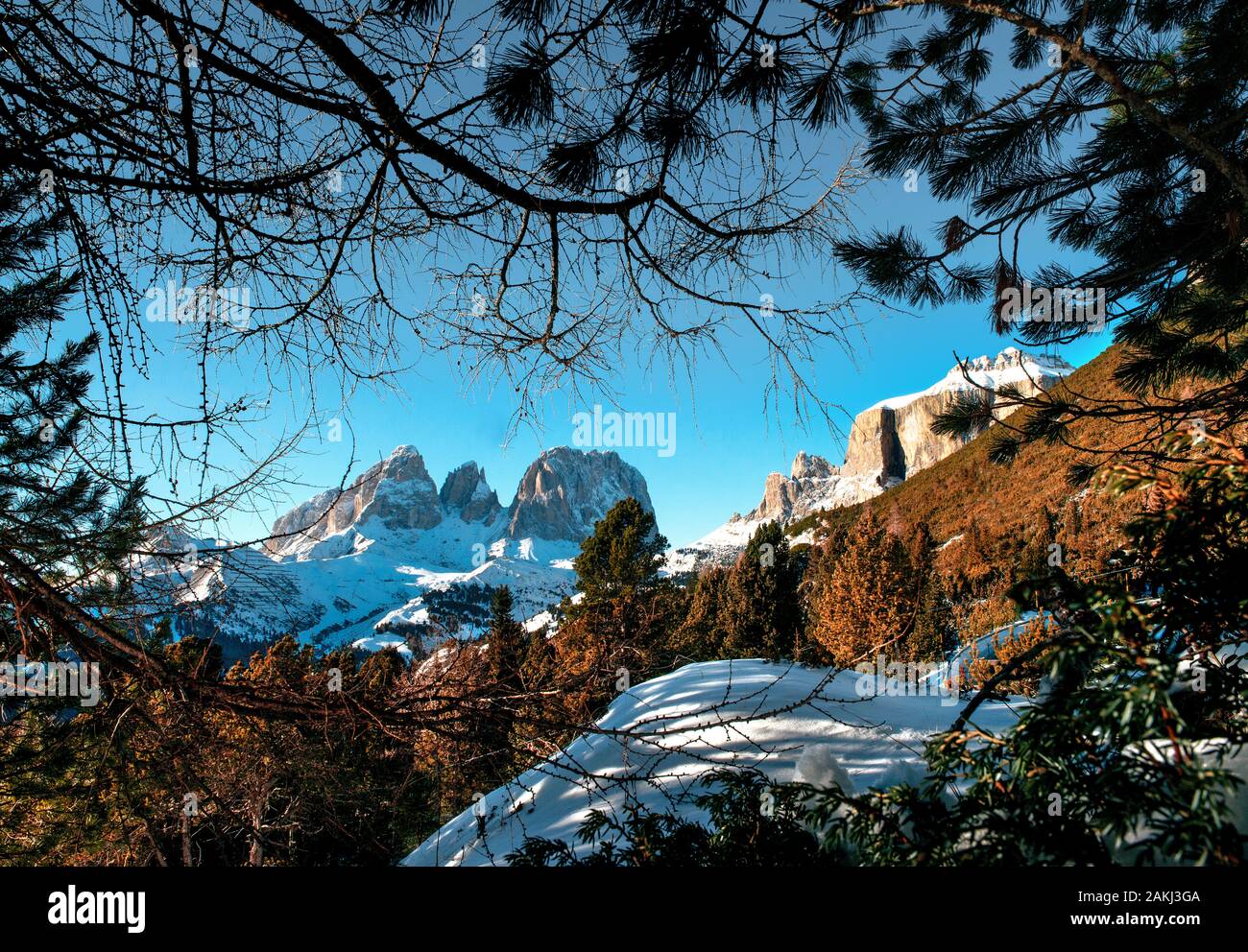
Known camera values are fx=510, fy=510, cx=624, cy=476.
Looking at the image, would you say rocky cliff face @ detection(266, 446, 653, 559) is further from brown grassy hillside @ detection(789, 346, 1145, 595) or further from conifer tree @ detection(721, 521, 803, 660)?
conifer tree @ detection(721, 521, 803, 660)

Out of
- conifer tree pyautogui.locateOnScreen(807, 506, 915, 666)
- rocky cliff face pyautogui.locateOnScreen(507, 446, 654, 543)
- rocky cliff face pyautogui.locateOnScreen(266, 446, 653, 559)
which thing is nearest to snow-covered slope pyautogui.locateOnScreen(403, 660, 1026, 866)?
conifer tree pyautogui.locateOnScreen(807, 506, 915, 666)

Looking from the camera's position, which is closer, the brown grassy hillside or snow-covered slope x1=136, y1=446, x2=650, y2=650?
the brown grassy hillside

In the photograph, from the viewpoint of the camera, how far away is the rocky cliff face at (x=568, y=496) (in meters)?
160

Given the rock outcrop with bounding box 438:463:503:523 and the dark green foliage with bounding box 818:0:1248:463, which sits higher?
the rock outcrop with bounding box 438:463:503:523

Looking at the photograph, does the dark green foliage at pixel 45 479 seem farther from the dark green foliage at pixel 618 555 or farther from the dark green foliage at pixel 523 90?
the dark green foliage at pixel 618 555

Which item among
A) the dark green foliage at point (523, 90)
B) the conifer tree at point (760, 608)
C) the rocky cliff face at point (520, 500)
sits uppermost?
the rocky cliff face at point (520, 500)

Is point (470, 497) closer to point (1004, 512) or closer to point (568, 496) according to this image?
point (568, 496)

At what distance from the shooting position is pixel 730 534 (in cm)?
18150

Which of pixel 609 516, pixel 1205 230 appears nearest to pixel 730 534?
pixel 609 516

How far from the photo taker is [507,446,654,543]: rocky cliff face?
525ft

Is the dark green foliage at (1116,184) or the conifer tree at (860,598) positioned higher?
the dark green foliage at (1116,184)

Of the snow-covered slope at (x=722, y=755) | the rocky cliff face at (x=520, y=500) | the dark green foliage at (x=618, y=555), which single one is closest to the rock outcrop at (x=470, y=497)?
the rocky cliff face at (x=520, y=500)

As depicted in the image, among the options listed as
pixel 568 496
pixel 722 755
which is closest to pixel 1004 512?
pixel 722 755

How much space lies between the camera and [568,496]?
168250 millimetres
